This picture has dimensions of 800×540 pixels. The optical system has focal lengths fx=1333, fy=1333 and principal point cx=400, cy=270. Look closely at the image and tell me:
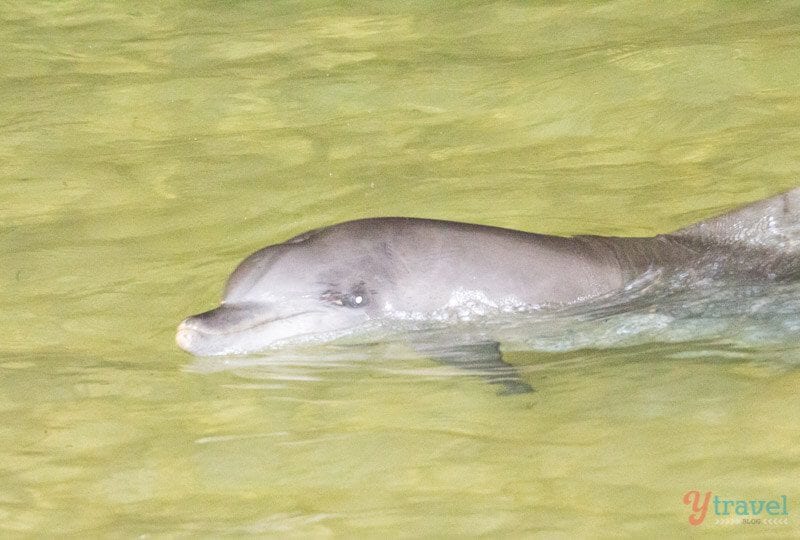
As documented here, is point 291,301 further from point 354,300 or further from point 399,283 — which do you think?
point 399,283

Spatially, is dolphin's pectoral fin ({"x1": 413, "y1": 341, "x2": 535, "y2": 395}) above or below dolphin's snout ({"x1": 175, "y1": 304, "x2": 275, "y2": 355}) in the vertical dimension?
below

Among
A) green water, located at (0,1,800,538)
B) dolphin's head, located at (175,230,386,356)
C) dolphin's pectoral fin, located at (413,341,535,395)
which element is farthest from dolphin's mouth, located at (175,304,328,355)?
dolphin's pectoral fin, located at (413,341,535,395)

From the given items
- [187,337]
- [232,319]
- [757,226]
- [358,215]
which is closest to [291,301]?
[232,319]

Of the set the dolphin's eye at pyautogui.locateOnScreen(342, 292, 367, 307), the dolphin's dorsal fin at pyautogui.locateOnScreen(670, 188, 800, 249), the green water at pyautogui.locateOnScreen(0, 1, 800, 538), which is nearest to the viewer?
the green water at pyautogui.locateOnScreen(0, 1, 800, 538)

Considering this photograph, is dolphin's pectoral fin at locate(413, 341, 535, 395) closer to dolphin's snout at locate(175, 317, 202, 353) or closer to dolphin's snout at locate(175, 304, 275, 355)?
dolphin's snout at locate(175, 304, 275, 355)

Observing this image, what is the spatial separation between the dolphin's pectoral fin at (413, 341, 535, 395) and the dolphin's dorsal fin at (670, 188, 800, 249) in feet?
6.29

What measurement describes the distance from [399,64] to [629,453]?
7.16 meters

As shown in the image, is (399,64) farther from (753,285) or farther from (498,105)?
(753,285)

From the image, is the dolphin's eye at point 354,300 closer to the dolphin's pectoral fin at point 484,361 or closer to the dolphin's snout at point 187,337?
the dolphin's pectoral fin at point 484,361

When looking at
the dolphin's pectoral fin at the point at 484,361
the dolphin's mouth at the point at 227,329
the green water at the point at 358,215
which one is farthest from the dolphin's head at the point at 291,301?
the dolphin's pectoral fin at the point at 484,361

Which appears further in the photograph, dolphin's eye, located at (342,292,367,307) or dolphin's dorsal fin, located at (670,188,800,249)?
dolphin's dorsal fin, located at (670,188,800,249)

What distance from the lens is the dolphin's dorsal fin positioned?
823 centimetres

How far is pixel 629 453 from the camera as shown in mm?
5711

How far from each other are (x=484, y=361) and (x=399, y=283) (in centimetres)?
70
